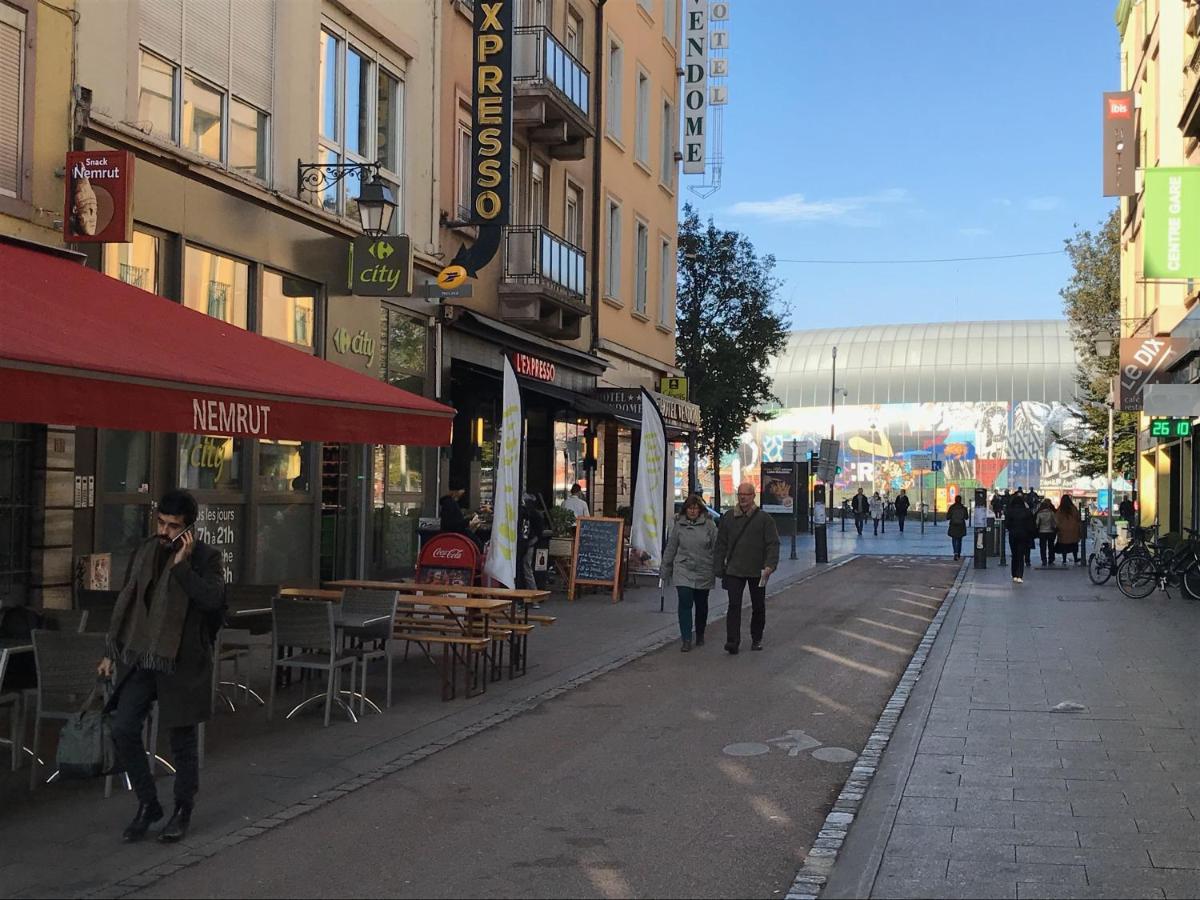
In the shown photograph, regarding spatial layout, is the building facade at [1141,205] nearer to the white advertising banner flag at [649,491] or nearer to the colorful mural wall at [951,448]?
the white advertising banner flag at [649,491]

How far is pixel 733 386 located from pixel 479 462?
2097 centimetres

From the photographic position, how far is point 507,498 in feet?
40.7

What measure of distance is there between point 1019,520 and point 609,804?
2022 cm

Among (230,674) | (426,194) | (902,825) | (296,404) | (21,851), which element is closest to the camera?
(21,851)

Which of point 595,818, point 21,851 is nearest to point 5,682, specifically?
point 21,851

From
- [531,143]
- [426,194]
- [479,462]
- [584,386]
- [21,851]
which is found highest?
[531,143]

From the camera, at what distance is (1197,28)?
22594mm

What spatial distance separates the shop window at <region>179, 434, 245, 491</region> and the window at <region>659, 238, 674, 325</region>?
1869cm

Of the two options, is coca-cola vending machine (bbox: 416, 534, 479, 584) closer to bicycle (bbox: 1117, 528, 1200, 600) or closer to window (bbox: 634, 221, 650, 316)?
bicycle (bbox: 1117, 528, 1200, 600)

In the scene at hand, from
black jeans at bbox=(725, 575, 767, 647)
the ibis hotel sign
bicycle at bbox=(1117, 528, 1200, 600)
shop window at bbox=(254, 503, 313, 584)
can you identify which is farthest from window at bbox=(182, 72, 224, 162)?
bicycle at bbox=(1117, 528, 1200, 600)

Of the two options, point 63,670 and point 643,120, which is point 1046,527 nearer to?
point 643,120

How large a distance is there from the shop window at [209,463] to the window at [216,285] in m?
1.28

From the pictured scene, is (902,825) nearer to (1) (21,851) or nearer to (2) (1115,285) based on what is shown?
(1) (21,851)

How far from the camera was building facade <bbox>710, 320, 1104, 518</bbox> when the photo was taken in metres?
83.9
